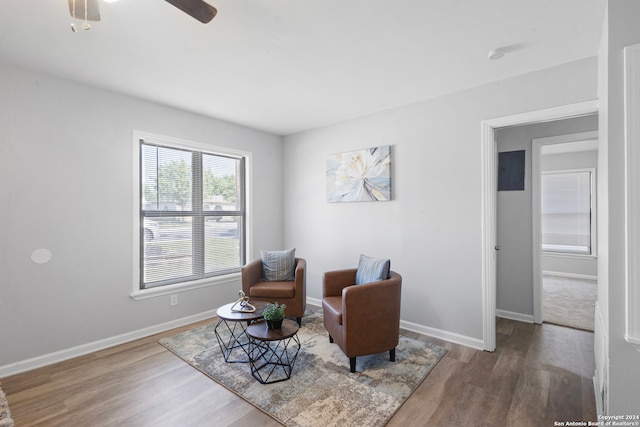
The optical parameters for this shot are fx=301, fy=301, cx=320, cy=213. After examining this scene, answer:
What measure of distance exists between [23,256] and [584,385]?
4639mm

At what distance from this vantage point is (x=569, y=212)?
6.22 meters

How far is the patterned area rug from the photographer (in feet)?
6.51

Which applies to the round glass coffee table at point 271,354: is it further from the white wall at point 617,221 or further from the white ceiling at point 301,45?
the white ceiling at point 301,45

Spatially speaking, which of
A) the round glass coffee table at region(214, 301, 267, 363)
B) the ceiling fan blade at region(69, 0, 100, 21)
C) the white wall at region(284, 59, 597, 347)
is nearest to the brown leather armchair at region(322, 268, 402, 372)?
the round glass coffee table at region(214, 301, 267, 363)

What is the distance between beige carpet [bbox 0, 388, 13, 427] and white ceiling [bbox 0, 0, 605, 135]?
8.30 ft

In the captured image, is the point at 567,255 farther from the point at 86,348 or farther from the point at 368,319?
the point at 86,348

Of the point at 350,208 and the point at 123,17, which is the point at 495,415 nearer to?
the point at 350,208

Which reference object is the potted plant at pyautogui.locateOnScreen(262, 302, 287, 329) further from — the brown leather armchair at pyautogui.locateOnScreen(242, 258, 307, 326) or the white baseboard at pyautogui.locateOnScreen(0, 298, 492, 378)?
the white baseboard at pyautogui.locateOnScreen(0, 298, 492, 378)

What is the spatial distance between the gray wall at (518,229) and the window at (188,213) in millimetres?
3517

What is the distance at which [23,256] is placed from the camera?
2562 millimetres

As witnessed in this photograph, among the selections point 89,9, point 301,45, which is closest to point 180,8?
point 89,9

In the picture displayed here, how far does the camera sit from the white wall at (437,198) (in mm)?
2760

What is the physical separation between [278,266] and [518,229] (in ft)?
9.96

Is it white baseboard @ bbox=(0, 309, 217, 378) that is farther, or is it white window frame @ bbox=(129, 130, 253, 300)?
white window frame @ bbox=(129, 130, 253, 300)
